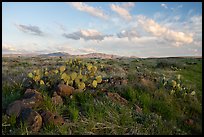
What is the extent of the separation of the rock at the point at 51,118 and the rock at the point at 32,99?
13.9 inches

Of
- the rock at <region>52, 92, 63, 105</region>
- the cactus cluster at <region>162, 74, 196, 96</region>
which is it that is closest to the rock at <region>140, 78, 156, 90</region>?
the cactus cluster at <region>162, 74, 196, 96</region>

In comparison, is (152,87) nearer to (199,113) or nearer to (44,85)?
(199,113)

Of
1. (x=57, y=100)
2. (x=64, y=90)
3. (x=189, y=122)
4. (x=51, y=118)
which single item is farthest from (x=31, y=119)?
(x=189, y=122)

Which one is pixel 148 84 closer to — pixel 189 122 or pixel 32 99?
pixel 189 122

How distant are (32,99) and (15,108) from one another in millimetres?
393

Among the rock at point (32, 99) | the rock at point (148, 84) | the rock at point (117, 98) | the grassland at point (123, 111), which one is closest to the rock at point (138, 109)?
the grassland at point (123, 111)

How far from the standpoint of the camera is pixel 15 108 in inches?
A: 204

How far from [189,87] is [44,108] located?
14.3ft

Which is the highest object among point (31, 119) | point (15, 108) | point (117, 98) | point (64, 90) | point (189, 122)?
point (64, 90)

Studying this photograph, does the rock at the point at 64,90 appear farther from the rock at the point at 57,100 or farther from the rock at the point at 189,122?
the rock at the point at 189,122

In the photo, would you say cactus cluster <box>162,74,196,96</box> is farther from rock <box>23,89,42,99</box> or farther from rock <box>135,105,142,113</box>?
rock <box>23,89,42,99</box>

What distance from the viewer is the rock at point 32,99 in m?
5.31

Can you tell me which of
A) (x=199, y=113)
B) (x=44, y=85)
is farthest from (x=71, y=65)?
(x=199, y=113)

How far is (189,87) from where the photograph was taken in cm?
765
